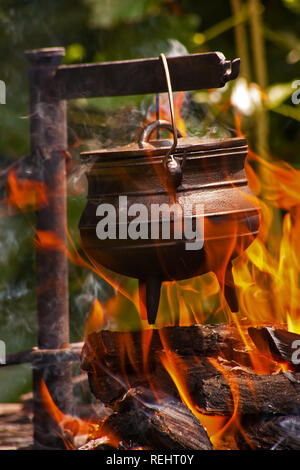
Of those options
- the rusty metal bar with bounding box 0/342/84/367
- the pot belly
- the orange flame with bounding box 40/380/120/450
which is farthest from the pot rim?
the orange flame with bounding box 40/380/120/450

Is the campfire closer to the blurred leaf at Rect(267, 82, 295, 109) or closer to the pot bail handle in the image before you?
the pot bail handle

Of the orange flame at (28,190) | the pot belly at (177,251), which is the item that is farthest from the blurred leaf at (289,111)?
the pot belly at (177,251)

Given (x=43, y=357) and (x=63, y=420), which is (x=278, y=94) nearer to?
(x=43, y=357)

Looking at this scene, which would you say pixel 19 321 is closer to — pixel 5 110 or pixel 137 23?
pixel 5 110

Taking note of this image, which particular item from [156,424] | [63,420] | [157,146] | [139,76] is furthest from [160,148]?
[63,420]

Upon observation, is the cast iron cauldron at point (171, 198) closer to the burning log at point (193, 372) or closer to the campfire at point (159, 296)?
the campfire at point (159, 296)

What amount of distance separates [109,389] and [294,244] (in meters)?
1.02

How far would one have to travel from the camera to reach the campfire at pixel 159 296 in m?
1.84

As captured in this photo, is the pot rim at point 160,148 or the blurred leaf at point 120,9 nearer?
the pot rim at point 160,148

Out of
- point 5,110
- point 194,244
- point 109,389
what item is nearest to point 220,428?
point 109,389

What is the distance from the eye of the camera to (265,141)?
3.66 meters

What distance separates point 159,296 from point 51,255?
72cm

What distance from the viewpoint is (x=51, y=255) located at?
8.58 ft

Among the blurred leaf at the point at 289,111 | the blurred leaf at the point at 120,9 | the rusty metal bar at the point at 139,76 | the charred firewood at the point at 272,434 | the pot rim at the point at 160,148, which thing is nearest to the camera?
the charred firewood at the point at 272,434
